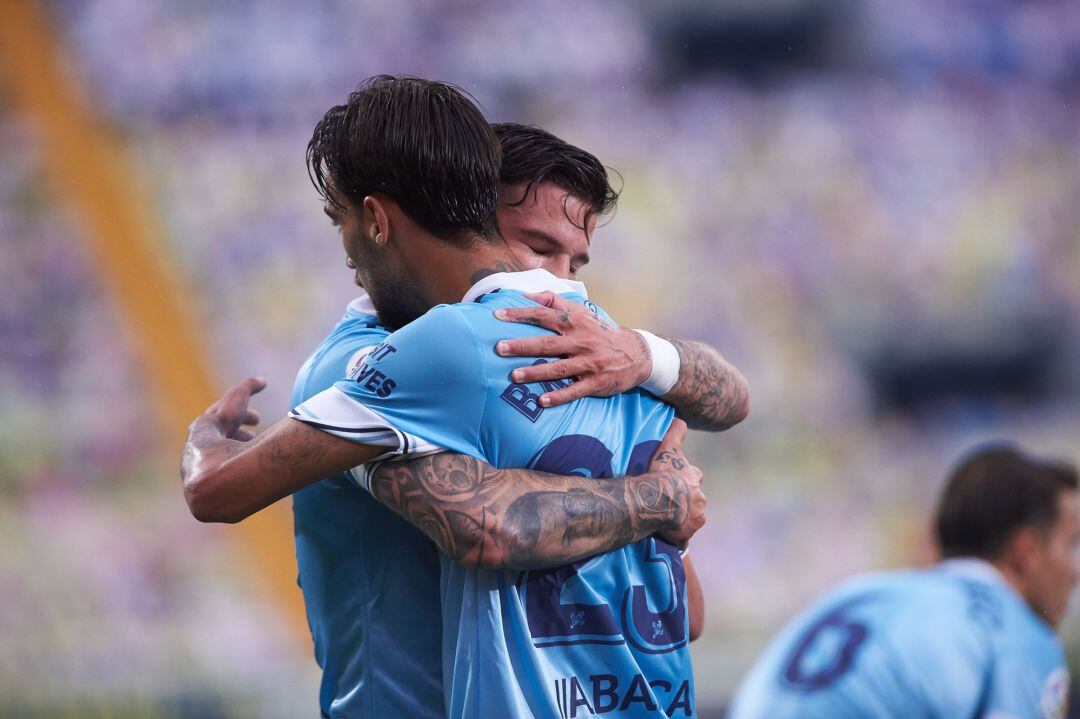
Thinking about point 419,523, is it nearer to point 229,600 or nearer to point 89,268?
point 229,600

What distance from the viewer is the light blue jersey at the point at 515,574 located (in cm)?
177

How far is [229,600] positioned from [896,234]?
5.02 metres

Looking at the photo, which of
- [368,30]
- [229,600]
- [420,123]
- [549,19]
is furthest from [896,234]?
[420,123]

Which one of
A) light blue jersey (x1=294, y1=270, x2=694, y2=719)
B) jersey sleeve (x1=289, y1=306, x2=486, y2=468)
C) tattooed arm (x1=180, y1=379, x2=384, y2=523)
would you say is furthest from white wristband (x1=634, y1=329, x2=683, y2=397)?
tattooed arm (x1=180, y1=379, x2=384, y2=523)

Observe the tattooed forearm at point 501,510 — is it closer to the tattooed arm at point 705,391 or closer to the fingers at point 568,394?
the fingers at point 568,394

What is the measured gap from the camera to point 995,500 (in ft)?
11.6

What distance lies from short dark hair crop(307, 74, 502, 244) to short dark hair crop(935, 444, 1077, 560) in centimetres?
212

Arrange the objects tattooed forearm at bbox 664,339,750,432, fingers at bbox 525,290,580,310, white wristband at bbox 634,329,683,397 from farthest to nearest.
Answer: tattooed forearm at bbox 664,339,750,432 → white wristband at bbox 634,329,683,397 → fingers at bbox 525,290,580,310

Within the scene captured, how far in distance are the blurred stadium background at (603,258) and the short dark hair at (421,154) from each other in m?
5.57

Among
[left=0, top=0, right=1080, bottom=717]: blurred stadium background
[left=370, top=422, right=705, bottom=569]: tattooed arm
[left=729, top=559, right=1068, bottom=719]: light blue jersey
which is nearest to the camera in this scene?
[left=370, top=422, right=705, bottom=569]: tattooed arm

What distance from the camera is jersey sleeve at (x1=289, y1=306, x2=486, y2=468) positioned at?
1752mm

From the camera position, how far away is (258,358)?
7785mm

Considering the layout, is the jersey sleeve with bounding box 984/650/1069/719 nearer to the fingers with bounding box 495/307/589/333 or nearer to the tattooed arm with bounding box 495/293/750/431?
the tattooed arm with bounding box 495/293/750/431

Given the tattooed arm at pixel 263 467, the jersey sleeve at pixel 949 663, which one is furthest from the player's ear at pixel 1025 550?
the tattooed arm at pixel 263 467
